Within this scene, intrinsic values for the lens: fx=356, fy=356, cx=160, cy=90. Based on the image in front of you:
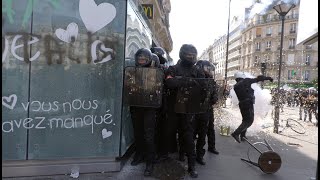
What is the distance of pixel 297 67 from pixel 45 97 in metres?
81.4

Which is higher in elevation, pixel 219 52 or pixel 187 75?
pixel 219 52

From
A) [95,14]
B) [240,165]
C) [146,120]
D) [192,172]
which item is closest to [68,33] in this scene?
[95,14]

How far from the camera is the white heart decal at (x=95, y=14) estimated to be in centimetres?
473

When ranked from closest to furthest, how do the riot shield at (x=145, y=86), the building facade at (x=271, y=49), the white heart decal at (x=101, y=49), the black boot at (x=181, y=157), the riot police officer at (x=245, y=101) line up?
the white heart decal at (x=101, y=49)
the riot shield at (x=145, y=86)
the black boot at (x=181, y=157)
the riot police officer at (x=245, y=101)
the building facade at (x=271, y=49)

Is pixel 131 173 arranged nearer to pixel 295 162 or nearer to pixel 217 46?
pixel 295 162

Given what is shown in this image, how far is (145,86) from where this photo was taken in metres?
4.96

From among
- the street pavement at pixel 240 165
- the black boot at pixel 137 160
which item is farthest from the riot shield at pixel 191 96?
the black boot at pixel 137 160

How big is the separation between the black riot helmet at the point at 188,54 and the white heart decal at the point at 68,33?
152 centimetres

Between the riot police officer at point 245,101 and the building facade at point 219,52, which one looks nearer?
the riot police officer at point 245,101

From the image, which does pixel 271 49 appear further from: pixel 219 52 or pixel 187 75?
pixel 187 75

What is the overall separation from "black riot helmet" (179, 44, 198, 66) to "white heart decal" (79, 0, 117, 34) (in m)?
1.10

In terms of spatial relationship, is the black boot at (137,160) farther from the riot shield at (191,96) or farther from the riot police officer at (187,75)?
the riot shield at (191,96)

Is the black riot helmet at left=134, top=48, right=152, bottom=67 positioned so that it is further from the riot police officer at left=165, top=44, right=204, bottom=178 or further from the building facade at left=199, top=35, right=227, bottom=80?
the building facade at left=199, top=35, right=227, bottom=80

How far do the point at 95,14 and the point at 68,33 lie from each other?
442 mm
